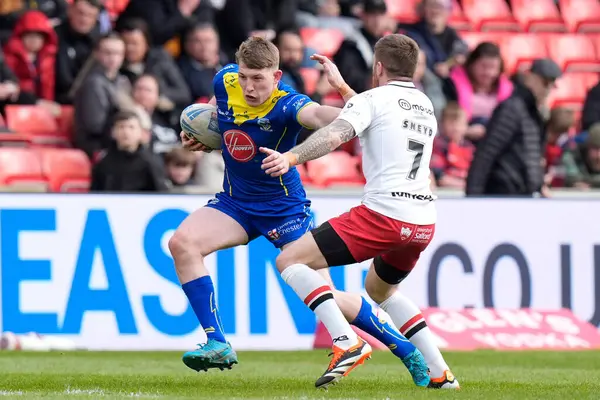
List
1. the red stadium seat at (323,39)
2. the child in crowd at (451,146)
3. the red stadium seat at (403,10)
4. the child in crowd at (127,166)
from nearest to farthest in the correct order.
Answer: the child in crowd at (127,166)
the child in crowd at (451,146)
the red stadium seat at (323,39)
the red stadium seat at (403,10)

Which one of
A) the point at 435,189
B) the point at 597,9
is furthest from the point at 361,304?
the point at 597,9

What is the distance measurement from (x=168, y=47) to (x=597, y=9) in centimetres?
728

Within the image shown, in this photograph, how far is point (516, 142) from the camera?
13219 millimetres

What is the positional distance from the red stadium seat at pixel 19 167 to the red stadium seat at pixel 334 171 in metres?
2.99

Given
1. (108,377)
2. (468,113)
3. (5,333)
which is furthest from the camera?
(468,113)

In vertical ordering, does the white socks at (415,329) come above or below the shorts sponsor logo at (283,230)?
below

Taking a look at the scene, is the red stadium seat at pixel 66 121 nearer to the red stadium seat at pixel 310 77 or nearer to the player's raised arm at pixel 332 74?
the red stadium seat at pixel 310 77

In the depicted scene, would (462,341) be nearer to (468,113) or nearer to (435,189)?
(435,189)

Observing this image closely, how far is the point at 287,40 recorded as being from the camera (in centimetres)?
1522

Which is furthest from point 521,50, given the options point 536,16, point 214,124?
point 214,124

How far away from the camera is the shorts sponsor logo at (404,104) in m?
7.50

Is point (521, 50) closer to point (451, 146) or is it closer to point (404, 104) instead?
point (451, 146)

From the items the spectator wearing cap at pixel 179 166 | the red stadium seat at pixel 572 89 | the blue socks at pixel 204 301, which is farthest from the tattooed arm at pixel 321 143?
the red stadium seat at pixel 572 89

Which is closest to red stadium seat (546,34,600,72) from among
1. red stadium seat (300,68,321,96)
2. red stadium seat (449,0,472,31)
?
red stadium seat (449,0,472,31)
